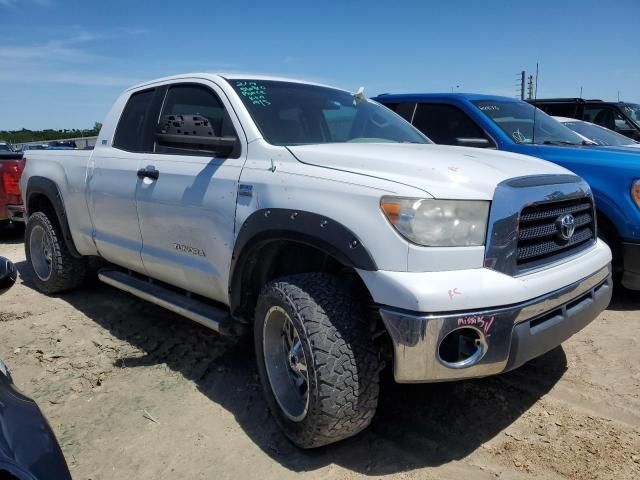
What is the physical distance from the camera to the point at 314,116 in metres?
3.65

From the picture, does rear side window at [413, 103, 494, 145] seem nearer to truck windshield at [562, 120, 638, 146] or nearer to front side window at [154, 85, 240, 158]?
truck windshield at [562, 120, 638, 146]

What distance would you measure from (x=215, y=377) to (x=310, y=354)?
1365 millimetres

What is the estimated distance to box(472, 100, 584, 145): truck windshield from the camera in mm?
5586

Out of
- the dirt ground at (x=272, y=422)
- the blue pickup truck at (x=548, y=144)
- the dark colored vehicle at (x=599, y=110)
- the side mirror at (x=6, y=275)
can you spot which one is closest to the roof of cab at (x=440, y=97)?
the blue pickup truck at (x=548, y=144)

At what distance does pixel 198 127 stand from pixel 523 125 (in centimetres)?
387

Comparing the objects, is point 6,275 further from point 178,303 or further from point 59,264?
point 59,264

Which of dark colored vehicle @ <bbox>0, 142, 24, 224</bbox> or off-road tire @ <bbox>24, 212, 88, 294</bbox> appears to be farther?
dark colored vehicle @ <bbox>0, 142, 24, 224</bbox>

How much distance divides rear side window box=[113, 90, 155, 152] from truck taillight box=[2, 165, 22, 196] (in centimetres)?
440

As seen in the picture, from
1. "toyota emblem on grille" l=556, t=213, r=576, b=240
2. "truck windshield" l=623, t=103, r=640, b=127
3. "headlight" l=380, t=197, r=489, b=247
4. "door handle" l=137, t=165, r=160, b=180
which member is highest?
"truck windshield" l=623, t=103, r=640, b=127

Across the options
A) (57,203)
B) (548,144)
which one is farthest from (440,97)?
(57,203)

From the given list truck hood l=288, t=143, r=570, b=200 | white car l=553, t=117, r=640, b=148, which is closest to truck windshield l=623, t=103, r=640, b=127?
white car l=553, t=117, r=640, b=148

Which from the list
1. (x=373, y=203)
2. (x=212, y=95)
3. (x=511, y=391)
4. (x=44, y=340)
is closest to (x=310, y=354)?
(x=373, y=203)

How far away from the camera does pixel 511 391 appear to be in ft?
10.9

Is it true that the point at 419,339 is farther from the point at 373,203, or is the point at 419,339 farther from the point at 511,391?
the point at 511,391
